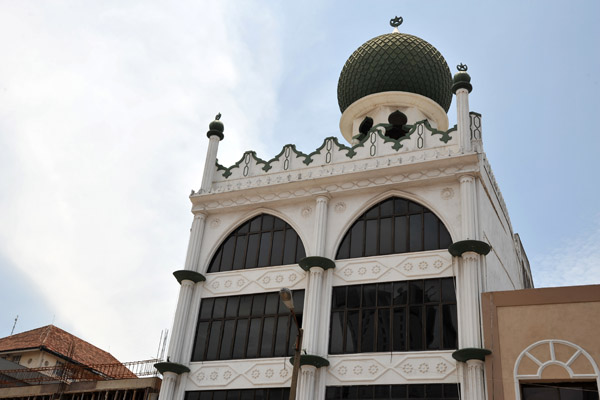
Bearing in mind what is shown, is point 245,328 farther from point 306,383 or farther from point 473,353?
point 473,353

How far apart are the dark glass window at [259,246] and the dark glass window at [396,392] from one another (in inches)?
173

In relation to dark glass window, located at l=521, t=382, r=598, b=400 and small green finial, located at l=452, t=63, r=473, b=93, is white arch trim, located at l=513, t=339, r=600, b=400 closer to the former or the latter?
dark glass window, located at l=521, t=382, r=598, b=400

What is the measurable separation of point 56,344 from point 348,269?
1622 centimetres

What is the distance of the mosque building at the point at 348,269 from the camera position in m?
17.5

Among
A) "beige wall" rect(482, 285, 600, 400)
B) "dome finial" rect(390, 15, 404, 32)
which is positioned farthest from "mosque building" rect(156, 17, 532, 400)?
"dome finial" rect(390, 15, 404, 32)

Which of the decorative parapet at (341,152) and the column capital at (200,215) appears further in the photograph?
the column capital at (200,215)

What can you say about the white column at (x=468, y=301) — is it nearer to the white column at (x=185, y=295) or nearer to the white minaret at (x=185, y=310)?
the white minaret at (x=185, y=310)

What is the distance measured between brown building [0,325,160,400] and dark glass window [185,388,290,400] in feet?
7.44

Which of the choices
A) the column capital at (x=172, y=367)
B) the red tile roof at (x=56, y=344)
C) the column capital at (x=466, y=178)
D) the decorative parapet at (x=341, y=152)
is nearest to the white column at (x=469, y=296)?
the column capital at (x=466, y=178)

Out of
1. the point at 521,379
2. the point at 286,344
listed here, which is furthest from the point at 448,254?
the point at 286,344

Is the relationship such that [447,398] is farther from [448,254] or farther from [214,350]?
[214,350]

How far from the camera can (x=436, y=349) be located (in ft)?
56.3

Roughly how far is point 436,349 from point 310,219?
5898 mm

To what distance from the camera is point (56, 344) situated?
2927 cm
